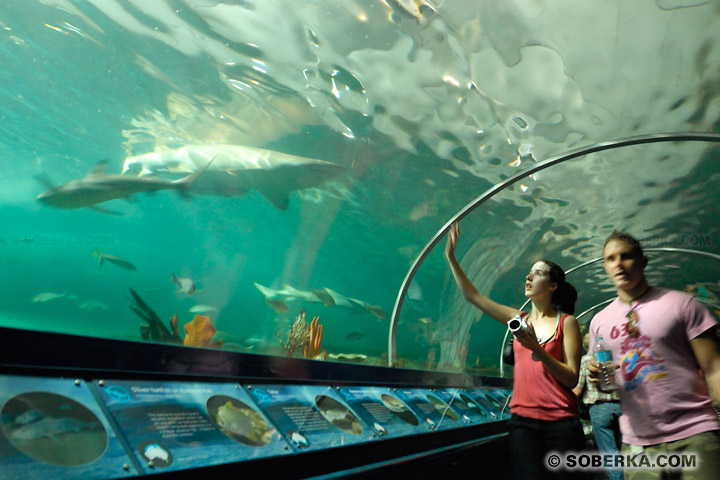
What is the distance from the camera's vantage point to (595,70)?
547 centimetres

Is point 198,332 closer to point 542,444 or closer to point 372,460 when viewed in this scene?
point 372,460

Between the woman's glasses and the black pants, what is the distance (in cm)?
61

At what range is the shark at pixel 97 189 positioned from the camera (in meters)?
10.2

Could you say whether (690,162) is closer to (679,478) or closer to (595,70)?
(595,70)

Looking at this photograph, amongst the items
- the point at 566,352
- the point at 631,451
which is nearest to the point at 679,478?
the point at 631,451

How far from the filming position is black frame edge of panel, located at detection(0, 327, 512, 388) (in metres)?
1.57

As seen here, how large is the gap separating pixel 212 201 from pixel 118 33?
2296 cm

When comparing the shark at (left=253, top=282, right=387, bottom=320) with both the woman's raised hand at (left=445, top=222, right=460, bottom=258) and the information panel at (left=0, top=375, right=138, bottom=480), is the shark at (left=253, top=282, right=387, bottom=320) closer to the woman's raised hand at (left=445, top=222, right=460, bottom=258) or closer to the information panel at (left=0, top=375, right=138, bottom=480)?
the woman's raised hand at (left=445, top=222, right=460, bottom=258)

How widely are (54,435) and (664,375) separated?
2438 mm

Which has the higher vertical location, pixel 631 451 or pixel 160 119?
pixel 160 119

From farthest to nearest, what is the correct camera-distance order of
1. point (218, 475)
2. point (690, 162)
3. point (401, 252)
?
1. point (401, 252)
2. point (690, 162)
3. point (218, 475)

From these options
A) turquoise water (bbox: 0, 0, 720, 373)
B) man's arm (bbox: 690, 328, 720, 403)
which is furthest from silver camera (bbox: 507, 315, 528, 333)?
turquoise water (bbox: 0, 0, 720, 373)

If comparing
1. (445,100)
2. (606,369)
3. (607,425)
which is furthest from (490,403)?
(445,100)

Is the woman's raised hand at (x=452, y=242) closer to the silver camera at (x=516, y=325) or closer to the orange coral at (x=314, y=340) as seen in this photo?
the silver camera at (x=516, y=325)
